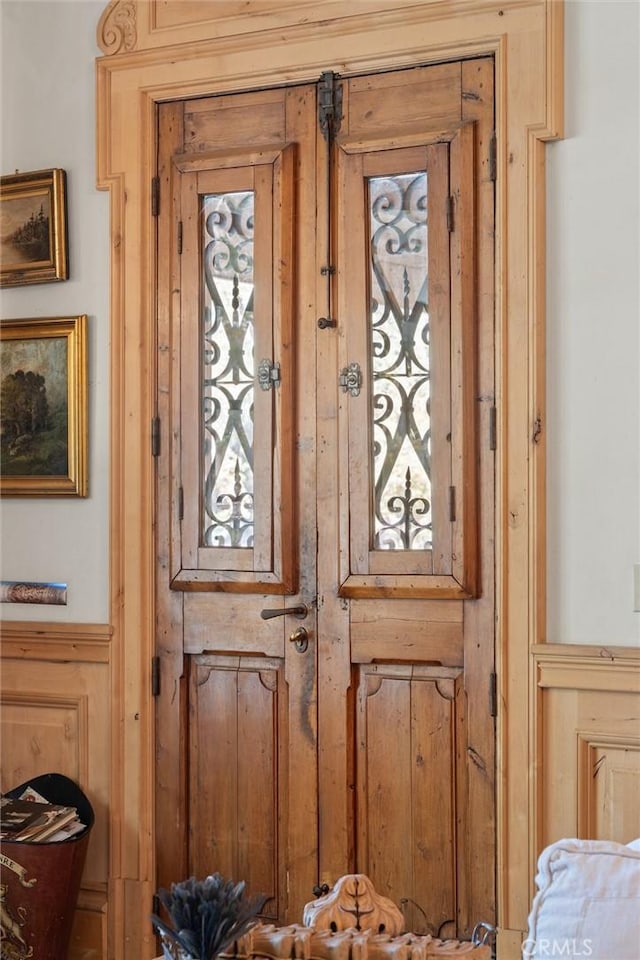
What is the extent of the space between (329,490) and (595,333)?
801mm

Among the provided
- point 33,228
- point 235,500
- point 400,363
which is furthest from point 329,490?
point 33,228

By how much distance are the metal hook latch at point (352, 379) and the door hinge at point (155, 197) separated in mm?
736

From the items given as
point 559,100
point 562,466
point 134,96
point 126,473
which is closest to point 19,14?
point 134,96

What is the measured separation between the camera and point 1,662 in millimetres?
3270

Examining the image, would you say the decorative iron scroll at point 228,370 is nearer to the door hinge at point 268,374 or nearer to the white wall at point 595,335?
the door hinge at point 268,374

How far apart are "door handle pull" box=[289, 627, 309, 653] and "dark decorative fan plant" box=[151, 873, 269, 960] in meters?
1.30

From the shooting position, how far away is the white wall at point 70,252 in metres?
3.15

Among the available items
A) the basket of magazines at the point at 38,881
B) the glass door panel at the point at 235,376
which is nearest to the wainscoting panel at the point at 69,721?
the basket of magazines at the point at 38,881

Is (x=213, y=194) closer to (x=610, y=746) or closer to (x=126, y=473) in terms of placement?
(x=126, y=473)

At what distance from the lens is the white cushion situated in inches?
60.5

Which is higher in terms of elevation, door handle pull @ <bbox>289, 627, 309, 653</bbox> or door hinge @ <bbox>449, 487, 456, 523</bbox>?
door hinge @ <bbox>449, 487, 456, 523</bbox>

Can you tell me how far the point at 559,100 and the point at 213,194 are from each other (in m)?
0.97

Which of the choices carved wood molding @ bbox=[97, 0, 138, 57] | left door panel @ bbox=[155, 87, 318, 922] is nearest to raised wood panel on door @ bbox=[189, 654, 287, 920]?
Result: left door panel @ bbox=[155, 87, 318, 922]

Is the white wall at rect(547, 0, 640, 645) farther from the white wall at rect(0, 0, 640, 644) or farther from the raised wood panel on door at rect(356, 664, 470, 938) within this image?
the raised wood panel on door at rect(356, 664, 470, 938)
